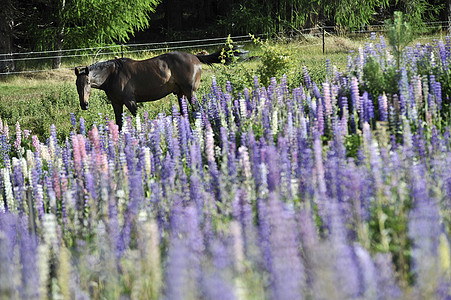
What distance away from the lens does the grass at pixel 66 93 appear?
40.5 feet

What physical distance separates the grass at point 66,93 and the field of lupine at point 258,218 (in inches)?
126

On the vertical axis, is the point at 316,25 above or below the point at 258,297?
above

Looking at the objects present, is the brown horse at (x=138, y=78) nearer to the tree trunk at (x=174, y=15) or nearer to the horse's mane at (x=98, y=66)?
the horse's mane at (x=98, y=66)

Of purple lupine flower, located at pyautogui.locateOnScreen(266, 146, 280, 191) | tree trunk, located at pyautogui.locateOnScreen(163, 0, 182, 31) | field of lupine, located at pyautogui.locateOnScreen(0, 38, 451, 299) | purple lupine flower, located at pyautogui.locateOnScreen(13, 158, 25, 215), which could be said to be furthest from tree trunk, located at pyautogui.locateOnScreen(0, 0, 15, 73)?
purple lupine flower, located at pyautogui.locateOnScreen(266, 146, 280, 191)

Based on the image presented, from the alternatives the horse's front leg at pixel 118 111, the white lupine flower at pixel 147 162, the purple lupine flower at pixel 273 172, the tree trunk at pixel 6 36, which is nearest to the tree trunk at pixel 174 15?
the tree trunk at pixel 6 36

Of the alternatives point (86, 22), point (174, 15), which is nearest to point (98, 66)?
point (86, 22)

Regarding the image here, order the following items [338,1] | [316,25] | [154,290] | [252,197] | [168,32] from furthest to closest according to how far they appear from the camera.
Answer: [168,32] → [316,25] → [338,1] → [252,197] → [154,290]

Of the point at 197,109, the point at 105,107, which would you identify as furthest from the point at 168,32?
the point at 197,109

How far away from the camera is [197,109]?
1018 centimetres

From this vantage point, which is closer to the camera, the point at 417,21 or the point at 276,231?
the point at 276,231

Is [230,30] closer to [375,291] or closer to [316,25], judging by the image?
[316,25]

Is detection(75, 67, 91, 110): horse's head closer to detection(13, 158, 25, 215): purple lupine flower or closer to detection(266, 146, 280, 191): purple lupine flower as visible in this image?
detection(13, 158, 25, 215): purple lupine flower

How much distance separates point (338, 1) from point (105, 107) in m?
15.5

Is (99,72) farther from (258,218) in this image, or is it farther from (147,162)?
(258,218)
